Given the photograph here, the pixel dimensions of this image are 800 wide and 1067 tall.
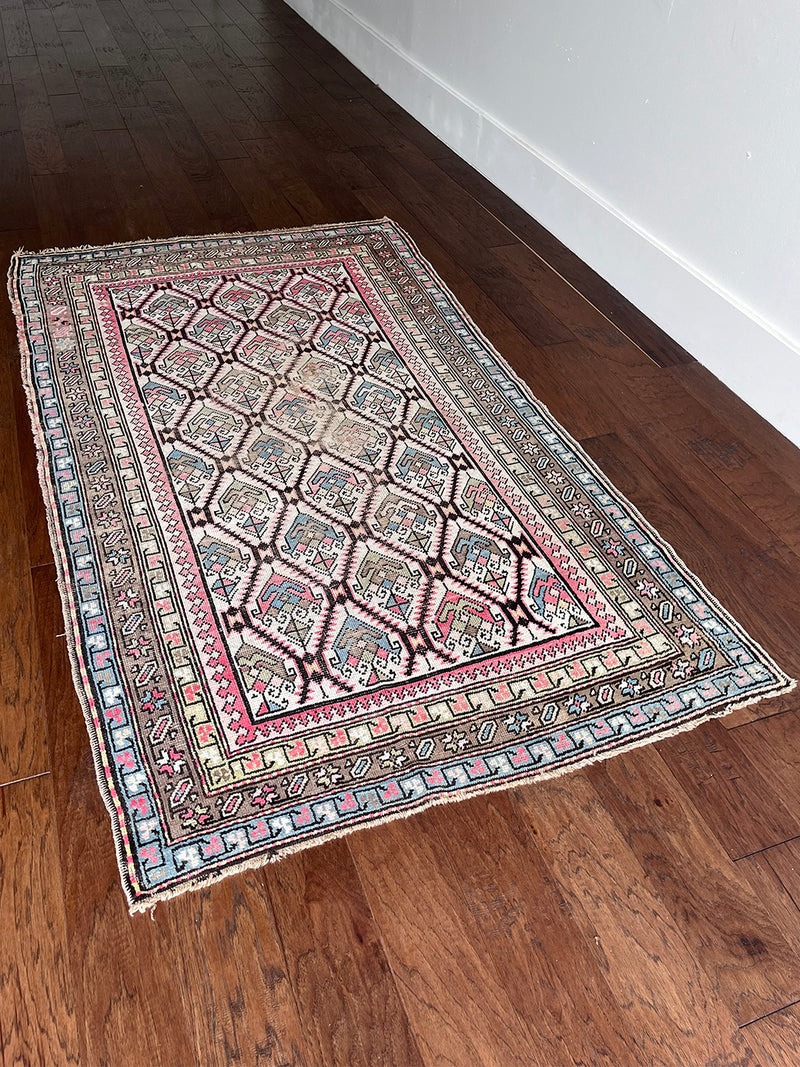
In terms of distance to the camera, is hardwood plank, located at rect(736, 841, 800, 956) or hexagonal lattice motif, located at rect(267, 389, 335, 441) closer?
hardwood plank, located at rect(736, 841, 800, 956)

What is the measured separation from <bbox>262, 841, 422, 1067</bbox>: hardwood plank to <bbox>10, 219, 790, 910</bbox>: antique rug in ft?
0.18

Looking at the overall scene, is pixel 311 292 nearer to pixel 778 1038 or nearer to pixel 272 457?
pixel 272 457

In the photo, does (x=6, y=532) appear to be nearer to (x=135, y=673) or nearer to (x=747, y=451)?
(x=135, y=673)

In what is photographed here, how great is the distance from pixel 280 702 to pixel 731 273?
1656mm

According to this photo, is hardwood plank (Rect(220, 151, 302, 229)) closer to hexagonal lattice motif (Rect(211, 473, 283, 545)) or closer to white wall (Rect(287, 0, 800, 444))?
white wall (Rect(287, 0, 800, 444))

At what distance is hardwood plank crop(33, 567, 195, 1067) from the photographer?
115 centimetres

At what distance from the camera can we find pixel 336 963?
1.25 meters

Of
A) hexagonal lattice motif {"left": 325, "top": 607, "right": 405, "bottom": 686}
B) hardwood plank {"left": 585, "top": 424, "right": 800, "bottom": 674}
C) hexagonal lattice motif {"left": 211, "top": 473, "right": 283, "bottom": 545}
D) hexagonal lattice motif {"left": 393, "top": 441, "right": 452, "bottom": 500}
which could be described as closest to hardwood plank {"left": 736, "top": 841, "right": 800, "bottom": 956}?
hardwood plank {"left": 585, "top": 424, "right": 800, "bottom": 674}

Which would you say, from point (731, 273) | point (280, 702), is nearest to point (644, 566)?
point (280, 702)

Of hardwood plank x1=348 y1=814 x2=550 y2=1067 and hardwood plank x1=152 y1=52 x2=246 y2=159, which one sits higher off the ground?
hardwood plank x1=152 y1=52 x2=246 y2=159

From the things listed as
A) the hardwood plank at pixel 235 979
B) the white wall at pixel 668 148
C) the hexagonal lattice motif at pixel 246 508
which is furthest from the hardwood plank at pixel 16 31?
the hardwood plank at pixel 235 979

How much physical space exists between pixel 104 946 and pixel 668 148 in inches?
92.5

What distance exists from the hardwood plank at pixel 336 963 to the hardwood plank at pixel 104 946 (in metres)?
0.16

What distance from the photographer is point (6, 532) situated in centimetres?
183
